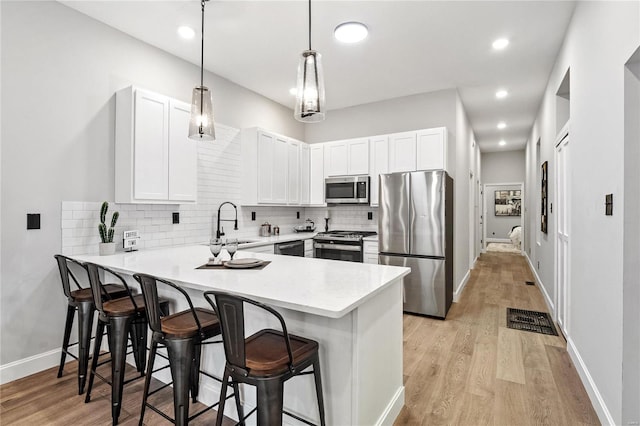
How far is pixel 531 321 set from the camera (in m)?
3.75

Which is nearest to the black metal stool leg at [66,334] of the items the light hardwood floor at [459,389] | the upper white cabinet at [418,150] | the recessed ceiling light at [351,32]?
the light hardwood floor at [459,389]

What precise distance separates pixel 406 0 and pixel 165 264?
111 inches

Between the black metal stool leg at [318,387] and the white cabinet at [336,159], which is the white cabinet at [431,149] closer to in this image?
the white cabinet at [336,159]

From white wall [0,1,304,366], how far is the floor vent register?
4.43 meters

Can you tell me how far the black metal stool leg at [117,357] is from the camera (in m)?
1.93

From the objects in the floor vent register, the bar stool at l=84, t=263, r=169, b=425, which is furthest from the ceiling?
the floor vent register

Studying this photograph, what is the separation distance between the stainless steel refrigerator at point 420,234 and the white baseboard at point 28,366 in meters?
3.37

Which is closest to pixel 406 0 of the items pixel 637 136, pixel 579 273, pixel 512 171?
pixel 637 136

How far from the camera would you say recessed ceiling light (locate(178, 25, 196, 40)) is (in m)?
3.11

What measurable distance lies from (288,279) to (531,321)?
333 centimetres

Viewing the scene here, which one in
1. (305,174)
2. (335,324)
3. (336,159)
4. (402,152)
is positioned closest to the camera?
(335,324)

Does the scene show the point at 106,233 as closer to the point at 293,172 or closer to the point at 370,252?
the point at 293,172

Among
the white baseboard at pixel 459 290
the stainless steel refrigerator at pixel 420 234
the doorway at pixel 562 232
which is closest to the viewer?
the doorway at pixel 562 232

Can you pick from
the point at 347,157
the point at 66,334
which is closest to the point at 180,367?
the point at 66,334
